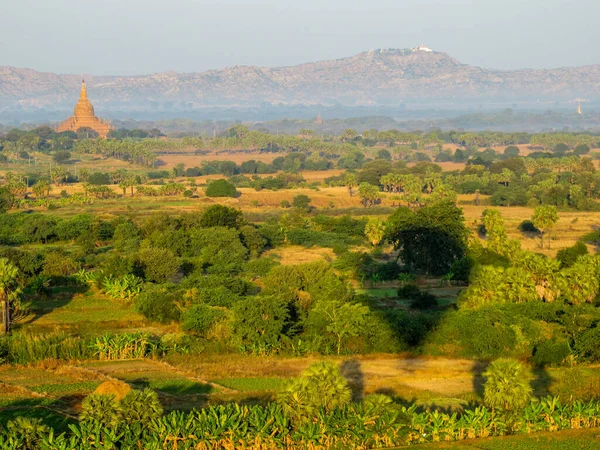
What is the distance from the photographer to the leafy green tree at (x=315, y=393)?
1100 inches

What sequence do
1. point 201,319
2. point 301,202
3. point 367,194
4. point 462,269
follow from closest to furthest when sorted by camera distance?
point 201,319 → point 462,269 → point 301,202 → point 367,194

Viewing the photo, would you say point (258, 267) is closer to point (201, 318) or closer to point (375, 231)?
point (375, 231)

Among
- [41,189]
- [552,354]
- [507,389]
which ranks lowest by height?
[552,354]

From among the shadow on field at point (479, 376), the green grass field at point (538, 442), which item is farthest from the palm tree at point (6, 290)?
the green grass field at point (538, 442)

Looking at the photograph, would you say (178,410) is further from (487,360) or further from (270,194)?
(270,194)

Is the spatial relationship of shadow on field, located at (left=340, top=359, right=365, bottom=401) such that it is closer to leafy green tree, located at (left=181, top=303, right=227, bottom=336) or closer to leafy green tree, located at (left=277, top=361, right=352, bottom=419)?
leafy green tree, located at (left=277, top=361, right=352, bottom=419)

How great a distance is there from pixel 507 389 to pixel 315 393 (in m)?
5.98

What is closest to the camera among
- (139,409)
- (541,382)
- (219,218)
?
(139,409)

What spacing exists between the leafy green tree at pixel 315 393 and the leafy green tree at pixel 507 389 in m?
4.64

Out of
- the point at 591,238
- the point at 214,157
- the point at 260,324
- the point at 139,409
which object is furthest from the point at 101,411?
the point at 214,157

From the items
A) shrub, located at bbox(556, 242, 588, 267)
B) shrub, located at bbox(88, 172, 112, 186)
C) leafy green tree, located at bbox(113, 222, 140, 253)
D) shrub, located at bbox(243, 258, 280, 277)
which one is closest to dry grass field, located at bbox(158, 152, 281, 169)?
shrub, located at bbox(88, 172, 112, 186)

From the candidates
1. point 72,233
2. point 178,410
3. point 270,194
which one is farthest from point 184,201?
point 178,410

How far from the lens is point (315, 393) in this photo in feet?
91.9

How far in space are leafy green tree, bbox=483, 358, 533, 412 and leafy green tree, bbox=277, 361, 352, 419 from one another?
15.2 feet
